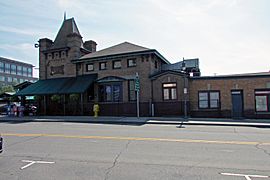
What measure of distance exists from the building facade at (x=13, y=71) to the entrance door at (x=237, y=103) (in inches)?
3687

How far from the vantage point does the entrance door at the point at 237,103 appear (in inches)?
787

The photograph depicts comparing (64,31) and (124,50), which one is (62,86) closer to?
(124,50)

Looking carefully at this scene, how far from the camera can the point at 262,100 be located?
19.6m

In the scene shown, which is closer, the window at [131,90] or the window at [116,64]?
the window at [131,90]

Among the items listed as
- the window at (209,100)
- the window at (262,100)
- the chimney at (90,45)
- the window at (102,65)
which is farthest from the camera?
the chimney at (90,45)

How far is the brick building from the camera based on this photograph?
20.0 meters

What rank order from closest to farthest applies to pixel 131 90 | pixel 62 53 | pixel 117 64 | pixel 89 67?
pixel 131 90 → pixel 117 64 → pixel 89 67 → pixel 62 53

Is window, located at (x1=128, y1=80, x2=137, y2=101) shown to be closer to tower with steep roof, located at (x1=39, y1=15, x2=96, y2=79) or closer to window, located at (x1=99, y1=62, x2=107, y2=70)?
window, located at (x1=99, y1=62, x2=107, y2=70)

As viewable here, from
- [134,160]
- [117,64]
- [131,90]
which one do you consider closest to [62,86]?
[117,64]

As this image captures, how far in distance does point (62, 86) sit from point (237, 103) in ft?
57.3

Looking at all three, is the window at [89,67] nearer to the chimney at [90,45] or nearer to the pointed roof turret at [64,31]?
the pointed roof turret at [64,31]

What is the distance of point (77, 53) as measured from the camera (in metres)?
26.3

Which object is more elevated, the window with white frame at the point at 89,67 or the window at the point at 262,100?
the window with white frame at the point at 89,67

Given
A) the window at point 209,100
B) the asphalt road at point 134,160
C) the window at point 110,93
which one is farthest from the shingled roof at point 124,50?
the asphalt road at point 134,160
